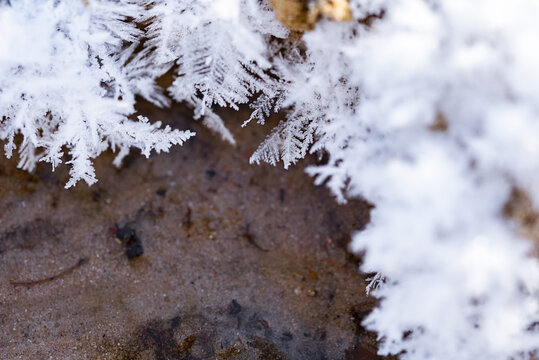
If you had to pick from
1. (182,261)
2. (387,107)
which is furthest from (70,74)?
(387,107)

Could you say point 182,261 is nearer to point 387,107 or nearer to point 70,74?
point 70,74

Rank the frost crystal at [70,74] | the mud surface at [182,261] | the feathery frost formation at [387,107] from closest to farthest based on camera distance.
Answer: the feathery frost formation at [387,107] → the frost crystal at [70,74] → the mud surface at [182,261]

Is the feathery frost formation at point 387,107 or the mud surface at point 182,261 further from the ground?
the feathery frost formation at point 387,107

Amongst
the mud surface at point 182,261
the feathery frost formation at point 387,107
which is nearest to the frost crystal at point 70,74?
the feathery frost formation at point 387,107

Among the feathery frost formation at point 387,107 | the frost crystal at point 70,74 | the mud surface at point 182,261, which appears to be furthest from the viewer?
the mud surface at point 182,261

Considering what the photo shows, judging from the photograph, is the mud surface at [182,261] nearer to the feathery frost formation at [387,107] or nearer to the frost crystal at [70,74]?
the feathery frost formation at [387,107]

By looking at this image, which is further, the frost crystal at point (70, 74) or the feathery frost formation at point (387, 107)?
the frost crystal at point (70, 74)
